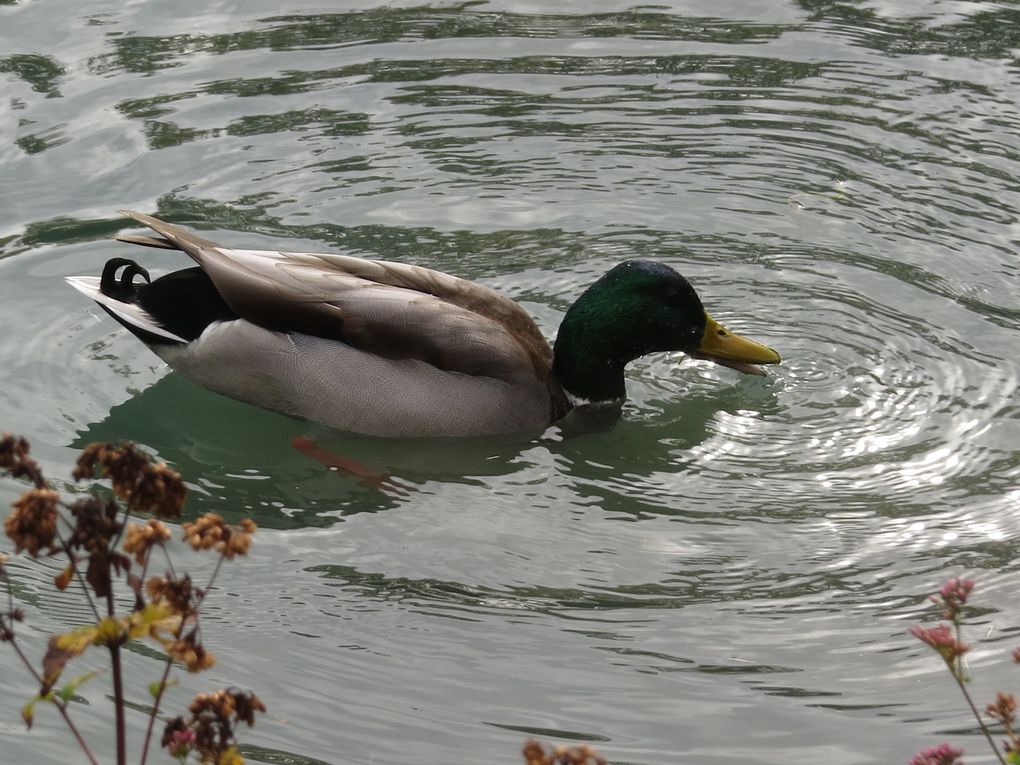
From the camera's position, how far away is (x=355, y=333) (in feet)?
21.3

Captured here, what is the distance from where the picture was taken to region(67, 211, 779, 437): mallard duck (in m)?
6.50

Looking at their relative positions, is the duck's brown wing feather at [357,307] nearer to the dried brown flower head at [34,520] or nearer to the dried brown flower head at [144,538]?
the dried brown flower head at [144,538]

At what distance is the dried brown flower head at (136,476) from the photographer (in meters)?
2.61

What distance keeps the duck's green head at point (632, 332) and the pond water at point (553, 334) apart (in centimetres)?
23

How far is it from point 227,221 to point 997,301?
4.03 meters

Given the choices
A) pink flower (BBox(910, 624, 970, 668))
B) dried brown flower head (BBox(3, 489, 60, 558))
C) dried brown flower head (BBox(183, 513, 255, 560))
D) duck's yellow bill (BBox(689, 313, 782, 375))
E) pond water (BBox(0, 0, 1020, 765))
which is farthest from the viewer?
duck's yellow bill (BBox(689, 313, 782, 375))

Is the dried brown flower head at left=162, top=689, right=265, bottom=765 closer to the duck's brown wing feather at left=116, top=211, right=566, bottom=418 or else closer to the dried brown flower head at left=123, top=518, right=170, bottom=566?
the dried brown flower head at left=123, top=518, right=170, bottom=566

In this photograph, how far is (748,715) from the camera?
4.60m

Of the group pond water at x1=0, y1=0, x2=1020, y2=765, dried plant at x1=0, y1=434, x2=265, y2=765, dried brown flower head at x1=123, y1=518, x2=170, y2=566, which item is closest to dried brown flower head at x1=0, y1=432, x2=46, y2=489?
dried plant at x1=0, y1=434, x2=265, y2=765

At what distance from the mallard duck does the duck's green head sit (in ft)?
0.03

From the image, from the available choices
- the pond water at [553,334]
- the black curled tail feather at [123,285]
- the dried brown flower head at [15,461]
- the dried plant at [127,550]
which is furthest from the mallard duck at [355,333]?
the dried brown flower head at [15,461]

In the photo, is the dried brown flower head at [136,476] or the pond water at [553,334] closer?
the dried brown flower head at [136,476]

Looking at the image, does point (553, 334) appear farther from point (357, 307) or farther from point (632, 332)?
point (357, 307)

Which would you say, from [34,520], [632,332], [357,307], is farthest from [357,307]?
[34,520]
